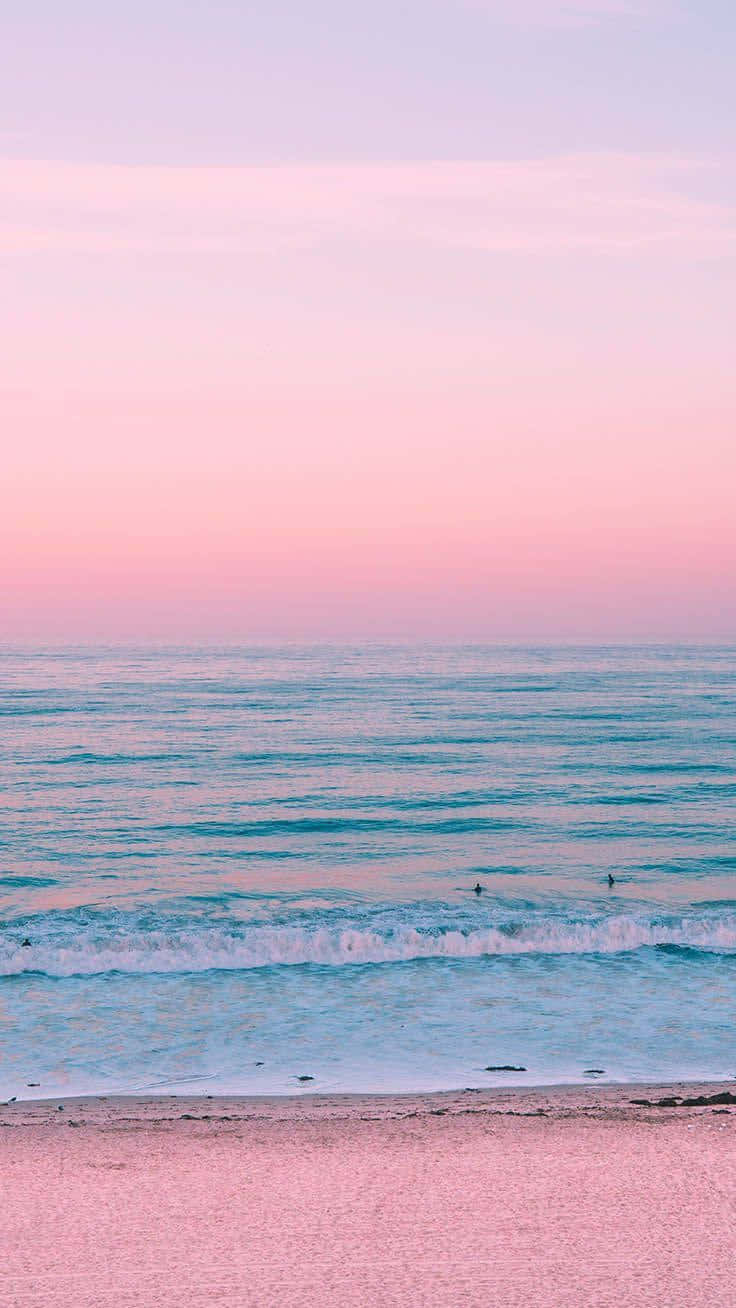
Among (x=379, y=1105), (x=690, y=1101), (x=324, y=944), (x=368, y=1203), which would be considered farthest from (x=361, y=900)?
(x=368, y=1203)

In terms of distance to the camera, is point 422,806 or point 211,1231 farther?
point 422,806

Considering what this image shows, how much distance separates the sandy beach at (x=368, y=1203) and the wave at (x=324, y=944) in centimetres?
595

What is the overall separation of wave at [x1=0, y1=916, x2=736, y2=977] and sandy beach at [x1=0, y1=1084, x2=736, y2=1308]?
19.5 feet

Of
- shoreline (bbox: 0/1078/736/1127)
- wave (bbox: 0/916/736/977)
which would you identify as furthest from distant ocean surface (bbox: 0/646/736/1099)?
shoreline (bbox: 0/1078/736/1127)

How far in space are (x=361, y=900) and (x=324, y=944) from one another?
3597 millimetres

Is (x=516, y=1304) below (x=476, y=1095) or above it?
above

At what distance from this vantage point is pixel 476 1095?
9742 millimetres

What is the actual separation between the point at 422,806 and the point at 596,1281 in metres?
23.9

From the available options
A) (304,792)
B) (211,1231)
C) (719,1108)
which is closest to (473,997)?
(719,1108)

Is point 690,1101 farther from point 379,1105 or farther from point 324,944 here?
point 324,944

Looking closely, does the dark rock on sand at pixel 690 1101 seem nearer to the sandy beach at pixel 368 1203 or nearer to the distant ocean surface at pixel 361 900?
the sandy beach at pixel 368 1203

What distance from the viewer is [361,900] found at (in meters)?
19.8

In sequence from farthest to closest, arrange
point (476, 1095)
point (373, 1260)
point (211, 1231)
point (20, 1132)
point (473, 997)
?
point (473, 997), point (476, 1095), point (20, 1132), point (211, 1231), point (373, 1260)

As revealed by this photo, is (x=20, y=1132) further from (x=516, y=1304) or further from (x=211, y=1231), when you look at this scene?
(x=516, y=1304)
